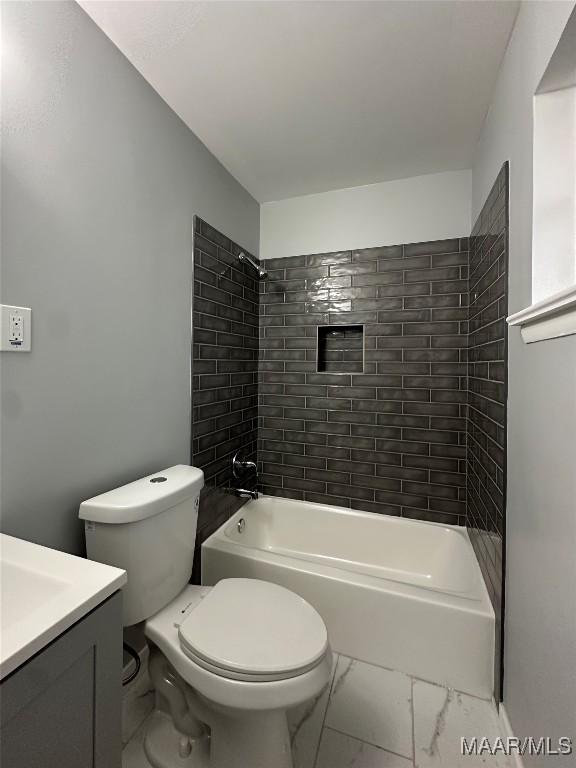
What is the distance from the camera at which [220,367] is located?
2053 millimetres

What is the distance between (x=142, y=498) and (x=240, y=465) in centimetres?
107

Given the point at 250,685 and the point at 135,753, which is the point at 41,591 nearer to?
the point at 250,685

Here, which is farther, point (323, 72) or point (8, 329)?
point (323, 72)

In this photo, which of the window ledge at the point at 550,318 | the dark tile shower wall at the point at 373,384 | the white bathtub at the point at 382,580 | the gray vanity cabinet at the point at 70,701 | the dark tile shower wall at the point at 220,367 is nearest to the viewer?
the gray vanity cabinet at the point at 70,701

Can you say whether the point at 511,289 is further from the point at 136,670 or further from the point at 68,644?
the point at 136,670

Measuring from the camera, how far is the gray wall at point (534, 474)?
→ 0.84 metres

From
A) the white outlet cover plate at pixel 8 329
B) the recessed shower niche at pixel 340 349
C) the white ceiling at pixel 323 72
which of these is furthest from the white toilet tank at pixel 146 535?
the white ceiling at pixel 323 72

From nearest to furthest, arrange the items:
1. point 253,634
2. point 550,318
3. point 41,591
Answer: point 41,591, point 550,318, point 253,634

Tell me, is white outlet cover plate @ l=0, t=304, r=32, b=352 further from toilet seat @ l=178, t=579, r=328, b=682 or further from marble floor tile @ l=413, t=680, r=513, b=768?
marble floor tile @ l=413, t=680, r=513, b=768

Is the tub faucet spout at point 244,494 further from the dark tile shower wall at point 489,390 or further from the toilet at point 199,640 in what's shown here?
the dark tile shower wall at point 489,390

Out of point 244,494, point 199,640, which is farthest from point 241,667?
point 244,494

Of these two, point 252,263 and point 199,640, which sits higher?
point 252,263

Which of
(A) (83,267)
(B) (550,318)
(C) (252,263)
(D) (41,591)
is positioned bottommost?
(D) (41,591)

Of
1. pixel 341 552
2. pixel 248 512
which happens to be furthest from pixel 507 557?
pixel 248 512
